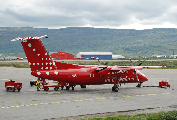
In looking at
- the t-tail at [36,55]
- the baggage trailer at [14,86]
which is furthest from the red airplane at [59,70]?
the baggage trailer at [14,86]

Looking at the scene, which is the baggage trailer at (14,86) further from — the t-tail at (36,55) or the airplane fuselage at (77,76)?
the airplane fuselage at (77,76)

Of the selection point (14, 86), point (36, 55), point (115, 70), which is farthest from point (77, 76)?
point (14, 86)

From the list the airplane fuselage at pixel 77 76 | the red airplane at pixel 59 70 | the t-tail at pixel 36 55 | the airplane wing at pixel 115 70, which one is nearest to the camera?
the airplane fuselage at pixel 77 76

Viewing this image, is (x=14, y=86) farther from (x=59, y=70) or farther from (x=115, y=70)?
(x=115, y=70)

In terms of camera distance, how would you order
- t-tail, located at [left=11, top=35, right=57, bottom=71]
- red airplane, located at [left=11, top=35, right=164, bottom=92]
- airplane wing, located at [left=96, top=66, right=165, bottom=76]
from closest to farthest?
red airplane, located at [left=11, top=35, right=164, bottom=92] < t-tail, located at [left=11, top=35, right=57, bottom=71] < airplane wing, located at [left=96, top=66, right=165, bottom=76]

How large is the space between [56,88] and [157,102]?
12.4 m

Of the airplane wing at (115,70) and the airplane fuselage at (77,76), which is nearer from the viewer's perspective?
the airplane fuselage at (77,76)

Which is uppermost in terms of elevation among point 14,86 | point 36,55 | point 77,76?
point 36,55

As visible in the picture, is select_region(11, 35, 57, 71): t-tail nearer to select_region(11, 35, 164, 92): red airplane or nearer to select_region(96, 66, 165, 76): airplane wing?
select_region(11, 35, 164, 92): red airplane

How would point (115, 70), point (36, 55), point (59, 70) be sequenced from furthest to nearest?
point (115, 70), point (36, 55), point (59, 70)

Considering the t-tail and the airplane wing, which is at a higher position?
the t-tail

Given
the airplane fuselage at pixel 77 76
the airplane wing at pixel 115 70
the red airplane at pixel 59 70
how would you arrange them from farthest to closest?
the airplane wing at pixel 115 70
the red airplane at pixel 59 70
the airplane fuselage at pixel 77 76

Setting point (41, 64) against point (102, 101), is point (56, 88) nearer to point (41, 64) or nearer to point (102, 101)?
point (41, 64)

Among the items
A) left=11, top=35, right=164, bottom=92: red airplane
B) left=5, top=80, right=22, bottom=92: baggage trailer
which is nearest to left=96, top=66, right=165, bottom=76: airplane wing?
left=11, top=35, right=164, bottom=92: red airplane
